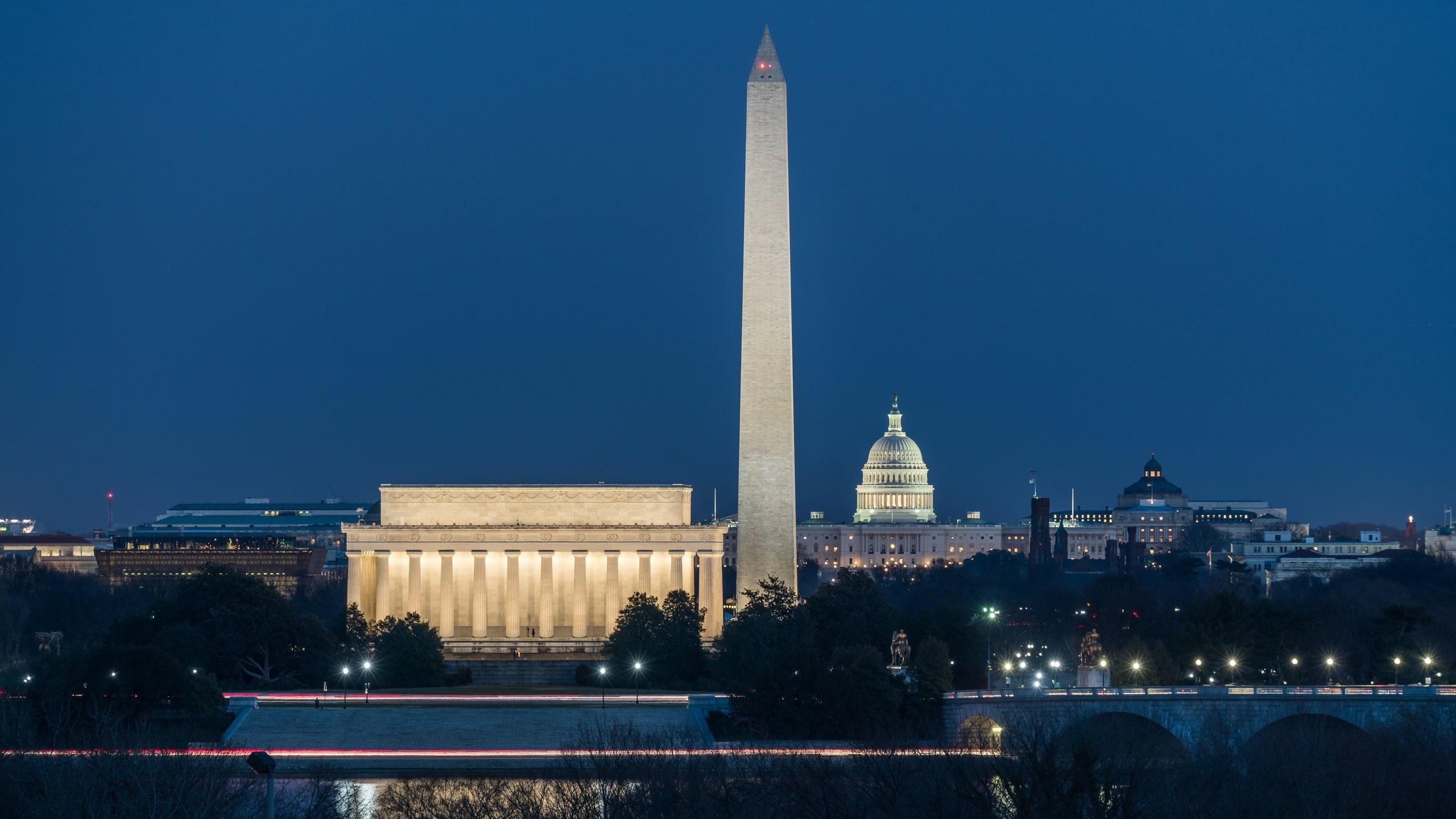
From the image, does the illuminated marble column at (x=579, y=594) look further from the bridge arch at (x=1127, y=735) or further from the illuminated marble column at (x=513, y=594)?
the bridge arch at (x=1127, y=735)

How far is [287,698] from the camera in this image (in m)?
77.1

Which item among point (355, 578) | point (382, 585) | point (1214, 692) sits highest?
point (355, 578)

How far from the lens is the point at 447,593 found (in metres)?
99.9

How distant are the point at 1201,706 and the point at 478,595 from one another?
36.1m

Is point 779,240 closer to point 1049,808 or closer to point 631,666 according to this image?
point 631,666

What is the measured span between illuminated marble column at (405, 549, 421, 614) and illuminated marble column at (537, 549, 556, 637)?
200 inches

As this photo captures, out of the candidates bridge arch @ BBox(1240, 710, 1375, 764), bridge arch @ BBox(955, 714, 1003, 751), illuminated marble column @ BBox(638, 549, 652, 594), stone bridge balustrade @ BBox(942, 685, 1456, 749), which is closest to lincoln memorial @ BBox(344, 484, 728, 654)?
illuminated marble column @ BBox(638, 549, 652, 594)

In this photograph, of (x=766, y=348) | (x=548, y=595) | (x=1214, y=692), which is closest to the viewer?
(x=1214, y=692)

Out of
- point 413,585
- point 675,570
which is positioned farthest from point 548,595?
point 413,585

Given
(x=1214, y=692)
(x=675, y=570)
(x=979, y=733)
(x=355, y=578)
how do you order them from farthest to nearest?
(x=675, y=570) → (x=355, y=578) → (x=1214, y=692) → (x=979, y=733)

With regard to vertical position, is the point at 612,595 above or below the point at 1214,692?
above

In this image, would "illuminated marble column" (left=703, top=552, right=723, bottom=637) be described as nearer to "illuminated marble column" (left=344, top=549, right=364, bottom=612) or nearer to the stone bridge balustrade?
"illuminated marble column" (left=344, top=549, right=364, bottom=612)

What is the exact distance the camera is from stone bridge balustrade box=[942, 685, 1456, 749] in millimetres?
72625

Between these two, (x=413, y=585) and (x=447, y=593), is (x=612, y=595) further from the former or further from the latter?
(x=413, y=585)
